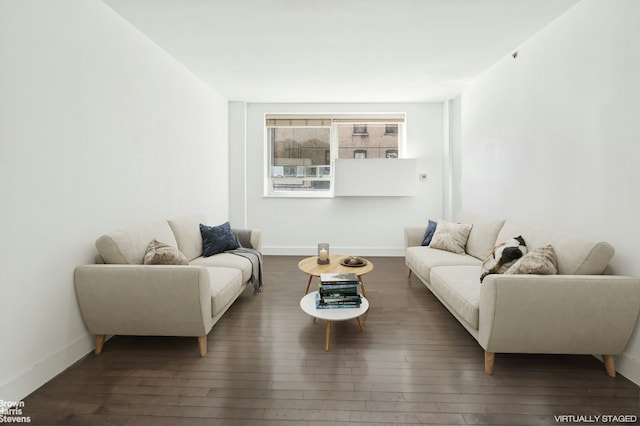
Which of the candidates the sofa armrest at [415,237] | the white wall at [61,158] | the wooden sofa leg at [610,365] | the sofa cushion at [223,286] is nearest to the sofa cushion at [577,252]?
the wooden sofa leg at [610,365]

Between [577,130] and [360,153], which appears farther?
[360,153]

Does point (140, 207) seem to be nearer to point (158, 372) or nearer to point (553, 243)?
point (158, 372)

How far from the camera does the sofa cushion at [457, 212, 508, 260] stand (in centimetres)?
337

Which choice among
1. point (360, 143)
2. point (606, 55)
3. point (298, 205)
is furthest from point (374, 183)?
point (606, 55)

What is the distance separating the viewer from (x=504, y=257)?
2508 millimetres

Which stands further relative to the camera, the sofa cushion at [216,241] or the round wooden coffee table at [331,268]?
the sofa cushion at [216,241]

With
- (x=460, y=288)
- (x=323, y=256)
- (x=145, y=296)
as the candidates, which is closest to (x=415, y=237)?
(x=323, y=256)

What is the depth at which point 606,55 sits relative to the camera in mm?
2256

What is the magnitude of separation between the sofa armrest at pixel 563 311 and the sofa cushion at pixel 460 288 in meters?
0.21

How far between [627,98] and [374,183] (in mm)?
3460

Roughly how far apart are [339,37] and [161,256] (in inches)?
102

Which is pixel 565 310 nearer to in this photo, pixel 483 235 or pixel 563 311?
pixel 563 311

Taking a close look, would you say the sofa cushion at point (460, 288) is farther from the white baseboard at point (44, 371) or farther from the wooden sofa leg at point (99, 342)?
the white baseboard at point (44, 371)

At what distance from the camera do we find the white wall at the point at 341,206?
217 inches
